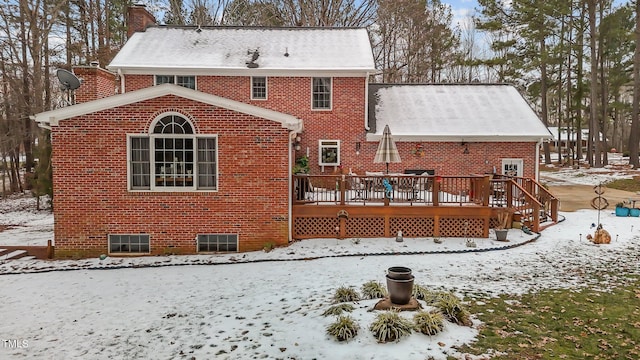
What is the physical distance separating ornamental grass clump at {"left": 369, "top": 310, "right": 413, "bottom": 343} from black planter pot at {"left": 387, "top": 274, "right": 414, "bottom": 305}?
1.79ft

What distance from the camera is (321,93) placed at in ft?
55.0

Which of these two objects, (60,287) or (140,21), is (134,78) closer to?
(140,21)

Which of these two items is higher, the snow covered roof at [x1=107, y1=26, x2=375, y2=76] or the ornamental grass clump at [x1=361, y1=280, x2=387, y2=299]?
the snow covered roof at [x1=107, y1=26, x2=375, y2=76]

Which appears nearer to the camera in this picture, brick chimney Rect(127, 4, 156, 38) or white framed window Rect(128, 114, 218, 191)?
white framed window Rect(128, 114, 218, 191)

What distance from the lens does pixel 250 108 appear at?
9.91 m

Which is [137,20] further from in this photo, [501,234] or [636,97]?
[636,97]

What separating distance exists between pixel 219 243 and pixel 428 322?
634 centimetres

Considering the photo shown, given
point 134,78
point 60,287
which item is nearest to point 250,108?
point 60,287

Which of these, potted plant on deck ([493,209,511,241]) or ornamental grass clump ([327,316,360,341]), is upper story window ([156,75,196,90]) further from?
ornamental grass clump ([327,316,360,341])

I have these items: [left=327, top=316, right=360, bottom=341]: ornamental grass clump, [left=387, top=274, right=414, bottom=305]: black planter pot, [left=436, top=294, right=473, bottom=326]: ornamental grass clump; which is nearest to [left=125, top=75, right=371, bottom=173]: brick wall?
[left=387, top=274, right=414, bottom=305]: black planter pot

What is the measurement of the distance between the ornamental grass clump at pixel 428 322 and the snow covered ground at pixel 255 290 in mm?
123

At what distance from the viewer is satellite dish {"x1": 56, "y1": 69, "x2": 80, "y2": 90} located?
10.6m

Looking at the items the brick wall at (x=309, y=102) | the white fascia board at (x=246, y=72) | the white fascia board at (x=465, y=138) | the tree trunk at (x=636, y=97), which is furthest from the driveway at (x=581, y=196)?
the white fascia board at (x=246, y=72)

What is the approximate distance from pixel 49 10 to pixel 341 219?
803 inches
